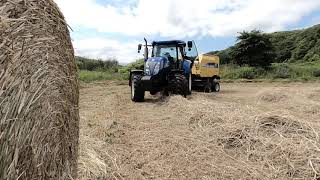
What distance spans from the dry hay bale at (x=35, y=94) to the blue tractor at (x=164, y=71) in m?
10.5

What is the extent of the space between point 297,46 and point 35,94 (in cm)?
5995

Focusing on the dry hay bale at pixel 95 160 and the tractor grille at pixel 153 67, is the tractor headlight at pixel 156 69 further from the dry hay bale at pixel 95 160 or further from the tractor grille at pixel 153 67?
the dry hay bale at pixel 95 160

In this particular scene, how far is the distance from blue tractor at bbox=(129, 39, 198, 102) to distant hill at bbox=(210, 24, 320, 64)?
107 ft

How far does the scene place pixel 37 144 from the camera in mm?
3574

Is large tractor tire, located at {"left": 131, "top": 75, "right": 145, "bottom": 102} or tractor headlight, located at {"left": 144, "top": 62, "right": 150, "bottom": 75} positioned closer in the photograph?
large tractor tire, located at {"left": 131, "top": 75, "right": 145, "bottom": 102}

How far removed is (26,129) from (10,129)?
0.69 feet

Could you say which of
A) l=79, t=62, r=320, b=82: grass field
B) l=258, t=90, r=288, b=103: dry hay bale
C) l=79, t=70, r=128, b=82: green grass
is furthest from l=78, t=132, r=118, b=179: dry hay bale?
l=79, t=62, r=320, b=82: grass field

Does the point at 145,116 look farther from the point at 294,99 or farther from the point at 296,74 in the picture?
the point at 296,74

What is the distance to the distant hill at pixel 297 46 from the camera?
5488 cm

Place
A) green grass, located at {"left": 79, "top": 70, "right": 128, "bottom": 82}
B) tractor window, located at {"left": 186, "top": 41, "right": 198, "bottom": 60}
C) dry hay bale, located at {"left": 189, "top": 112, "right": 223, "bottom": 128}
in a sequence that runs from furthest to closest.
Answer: green grass, located at {"left": 79, "top": 70, "right": 128, "bottom": 82}
tractor window, located at {"left": 186, "top": 41, "right": 198, "bottom": 60}
dry hay bale, located at {"left": 189, "top": 112, "right": 223, "bottom": 128}

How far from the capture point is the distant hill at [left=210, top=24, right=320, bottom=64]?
2161 inches

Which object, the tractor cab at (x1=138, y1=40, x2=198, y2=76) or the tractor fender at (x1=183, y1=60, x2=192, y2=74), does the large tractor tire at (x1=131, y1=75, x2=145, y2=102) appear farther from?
the tractor fender at (x1=183, y1=60, x2=192, y2=74)

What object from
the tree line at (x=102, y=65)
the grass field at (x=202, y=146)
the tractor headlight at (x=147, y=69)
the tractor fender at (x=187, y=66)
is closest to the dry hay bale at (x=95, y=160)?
the grass field at (x=202, y=146)

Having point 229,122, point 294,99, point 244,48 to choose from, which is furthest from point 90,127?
point 244,48
